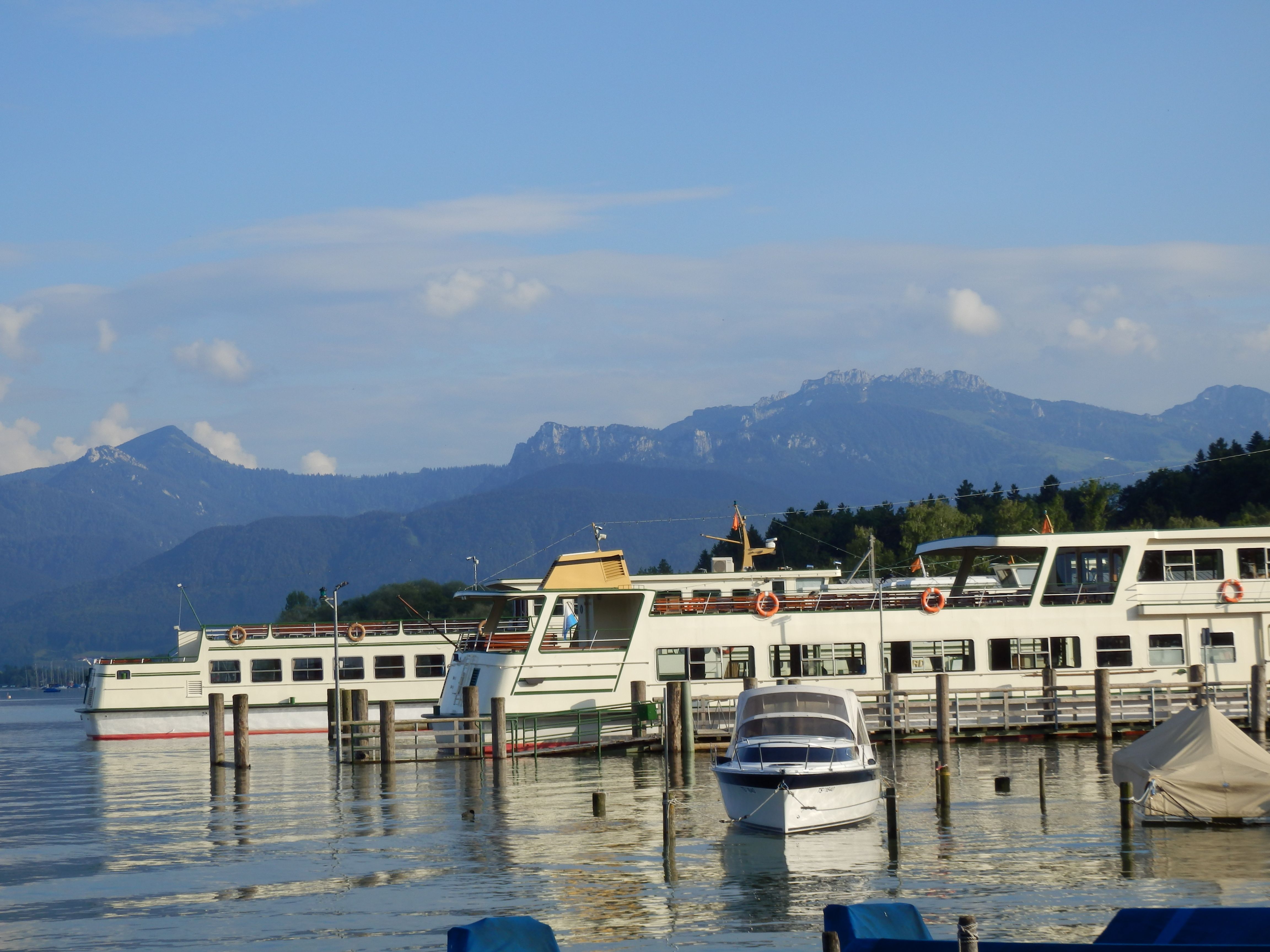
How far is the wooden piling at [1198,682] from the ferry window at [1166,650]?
1657mm

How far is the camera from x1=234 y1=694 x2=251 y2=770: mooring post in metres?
40.4

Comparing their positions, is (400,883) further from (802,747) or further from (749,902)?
(802,747)

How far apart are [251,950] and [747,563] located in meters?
40.7

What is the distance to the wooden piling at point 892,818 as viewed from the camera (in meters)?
23.8

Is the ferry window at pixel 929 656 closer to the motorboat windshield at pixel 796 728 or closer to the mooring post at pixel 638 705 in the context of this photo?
the mooring post at pixel 638 705

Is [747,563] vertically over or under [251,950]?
over

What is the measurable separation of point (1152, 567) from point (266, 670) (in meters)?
34.3

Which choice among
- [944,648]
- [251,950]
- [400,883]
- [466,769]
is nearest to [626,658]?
[466,769]

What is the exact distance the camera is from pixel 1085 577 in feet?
149

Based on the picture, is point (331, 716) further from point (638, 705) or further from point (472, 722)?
point (638, 705)

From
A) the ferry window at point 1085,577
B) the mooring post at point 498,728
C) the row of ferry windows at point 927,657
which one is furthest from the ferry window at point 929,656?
the mooring post at point 498,728

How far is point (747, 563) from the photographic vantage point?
5838cm

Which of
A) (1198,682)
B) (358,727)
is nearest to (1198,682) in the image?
(1198,682)

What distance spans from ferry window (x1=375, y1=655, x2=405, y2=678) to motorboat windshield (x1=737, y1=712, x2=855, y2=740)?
32316mm
